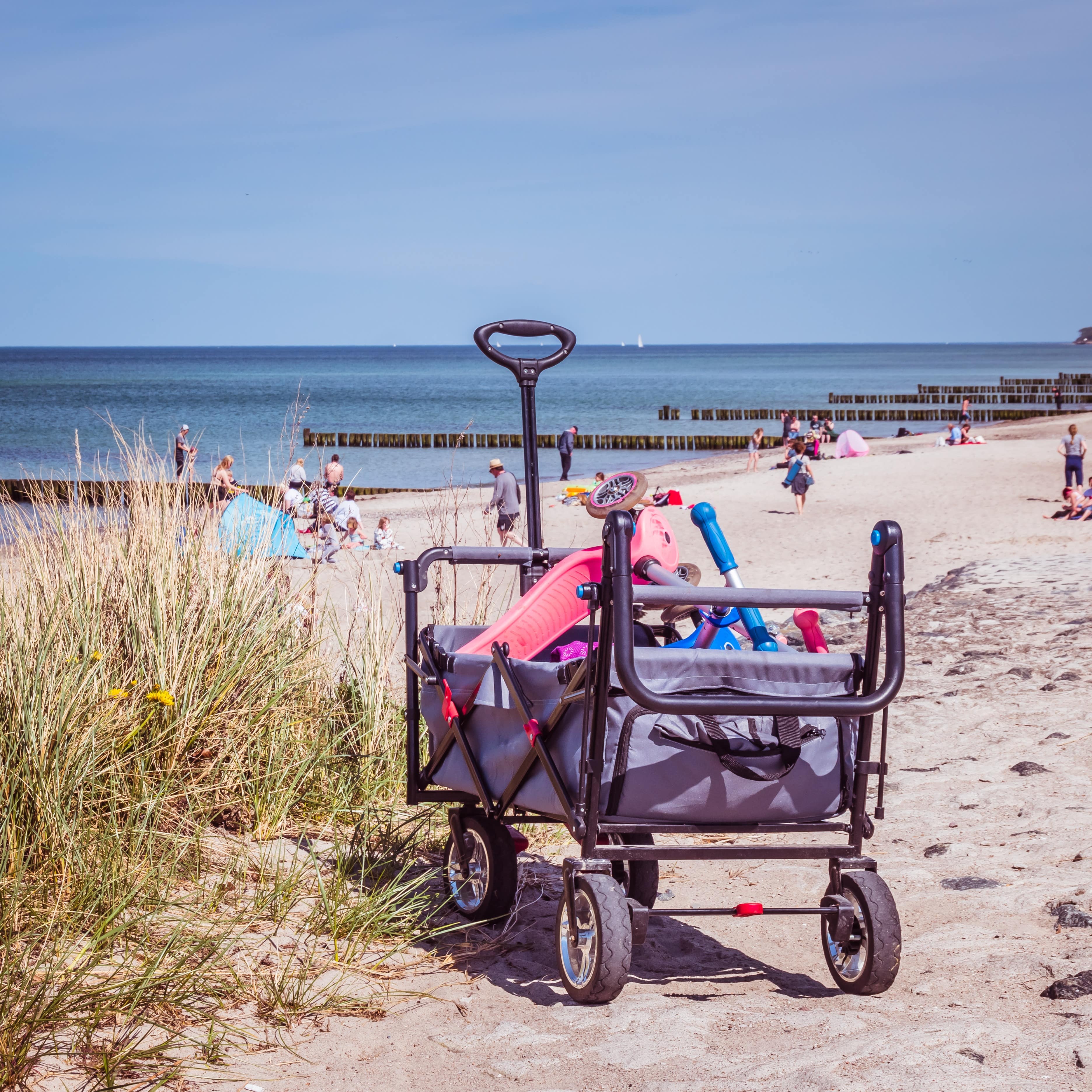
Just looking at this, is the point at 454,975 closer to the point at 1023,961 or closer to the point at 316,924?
the point at 316,924

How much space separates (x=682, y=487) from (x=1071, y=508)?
11.6m

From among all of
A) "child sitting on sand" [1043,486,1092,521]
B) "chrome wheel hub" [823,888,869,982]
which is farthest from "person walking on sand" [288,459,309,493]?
"child sitting on sand" [1043,486,1092,521]

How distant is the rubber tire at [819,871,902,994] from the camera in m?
3.39

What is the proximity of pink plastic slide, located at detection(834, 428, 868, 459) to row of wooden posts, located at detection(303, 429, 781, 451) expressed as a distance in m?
11.3

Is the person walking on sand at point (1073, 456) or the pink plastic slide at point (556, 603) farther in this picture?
the person walking on sand at point (1073, 456)

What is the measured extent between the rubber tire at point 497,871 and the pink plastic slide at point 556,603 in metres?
0.59

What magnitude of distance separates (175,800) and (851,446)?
29.1 meters

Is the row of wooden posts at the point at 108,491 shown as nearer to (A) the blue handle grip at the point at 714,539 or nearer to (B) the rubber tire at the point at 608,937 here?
(A) the blue handle grip at the point at 714,539

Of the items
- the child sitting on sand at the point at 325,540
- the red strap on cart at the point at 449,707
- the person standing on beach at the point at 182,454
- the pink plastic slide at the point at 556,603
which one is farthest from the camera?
the child sitting on sand at the point at 325,540

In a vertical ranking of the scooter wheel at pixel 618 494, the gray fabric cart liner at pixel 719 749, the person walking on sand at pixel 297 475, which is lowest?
the gray fabric cart liner at pixel 719 749

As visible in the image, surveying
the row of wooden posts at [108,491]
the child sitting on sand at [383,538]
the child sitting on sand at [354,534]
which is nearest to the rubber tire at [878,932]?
the row of wooden posts at [108,491]

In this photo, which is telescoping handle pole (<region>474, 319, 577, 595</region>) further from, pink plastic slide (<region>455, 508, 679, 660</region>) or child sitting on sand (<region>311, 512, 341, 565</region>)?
child sitting on sand (<region>311, 512, 341, 565</region>)

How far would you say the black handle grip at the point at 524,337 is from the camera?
4.74m

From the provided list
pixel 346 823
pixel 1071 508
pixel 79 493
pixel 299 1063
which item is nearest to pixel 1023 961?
pixel 299 1063
